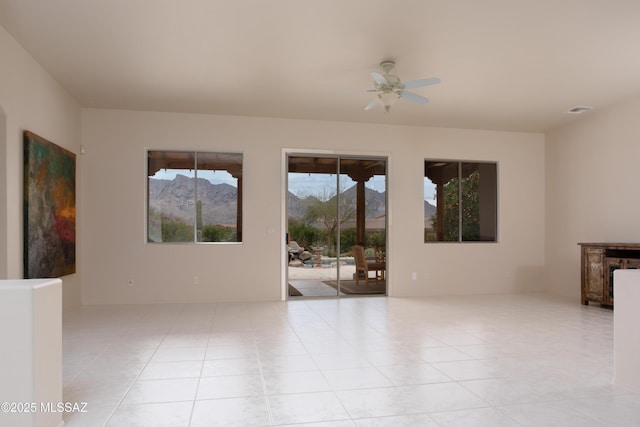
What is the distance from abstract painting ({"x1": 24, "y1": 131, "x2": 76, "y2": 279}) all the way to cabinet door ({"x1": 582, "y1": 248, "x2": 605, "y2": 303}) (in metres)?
6.90

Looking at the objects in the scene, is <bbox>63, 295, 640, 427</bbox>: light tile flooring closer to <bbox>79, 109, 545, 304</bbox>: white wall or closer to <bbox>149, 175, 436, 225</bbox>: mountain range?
<bbox>79, 109, 545, 304</bbox>: white wall

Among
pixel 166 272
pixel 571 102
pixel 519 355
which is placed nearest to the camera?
pixel 519 355

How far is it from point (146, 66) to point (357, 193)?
367 cm

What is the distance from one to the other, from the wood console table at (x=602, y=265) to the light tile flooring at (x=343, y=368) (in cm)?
34

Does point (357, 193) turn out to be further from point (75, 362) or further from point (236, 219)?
point (75, 362)

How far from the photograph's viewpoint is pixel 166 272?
6.38m

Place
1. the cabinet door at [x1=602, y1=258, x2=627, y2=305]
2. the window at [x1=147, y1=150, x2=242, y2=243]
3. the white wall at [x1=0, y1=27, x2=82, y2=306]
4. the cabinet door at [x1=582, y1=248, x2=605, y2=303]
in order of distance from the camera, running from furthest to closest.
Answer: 1. the window at [x1=147, y1=150, x2=242, y2=243]
2. the cabinet door at [x1=582, y1=248, x2=605, y2=303]
3. the cabinet door at [x1=602, y1=258, x2=627, y2=305]
4. the white wall at [x1=0, y1=27, x2=82, y2=306]

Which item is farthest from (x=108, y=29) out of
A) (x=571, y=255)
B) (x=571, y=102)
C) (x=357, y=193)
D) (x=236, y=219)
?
(x=571, y=255)

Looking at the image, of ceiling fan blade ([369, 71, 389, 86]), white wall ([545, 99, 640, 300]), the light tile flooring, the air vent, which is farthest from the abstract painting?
white wall ([545, 99, 640, 300])

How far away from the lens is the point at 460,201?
745cm

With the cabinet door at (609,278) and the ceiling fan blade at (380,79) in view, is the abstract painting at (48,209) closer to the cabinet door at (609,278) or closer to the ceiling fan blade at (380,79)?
the ceiling fan blade at (380,79)

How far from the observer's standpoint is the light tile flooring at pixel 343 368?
2.59 meters

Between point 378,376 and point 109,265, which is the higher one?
point 109,265

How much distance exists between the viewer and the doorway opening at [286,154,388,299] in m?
6.82
